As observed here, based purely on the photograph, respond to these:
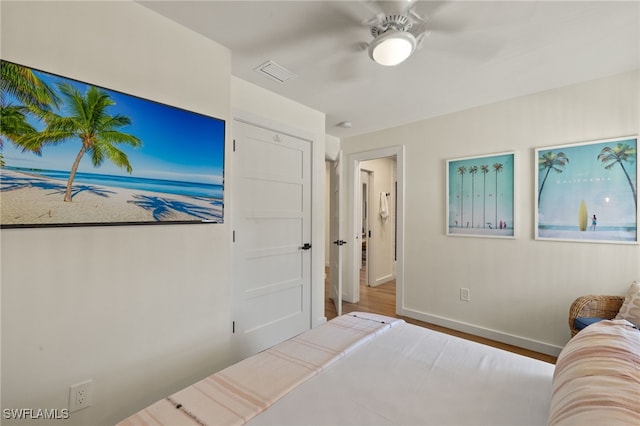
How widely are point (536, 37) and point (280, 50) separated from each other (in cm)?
163

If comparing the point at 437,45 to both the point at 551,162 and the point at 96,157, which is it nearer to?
the point at 551,162

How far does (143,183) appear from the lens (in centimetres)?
155

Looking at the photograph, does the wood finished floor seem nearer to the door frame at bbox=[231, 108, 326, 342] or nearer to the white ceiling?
the door frame at bbox=[231, 108, 326, 342]

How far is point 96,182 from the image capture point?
138 cm

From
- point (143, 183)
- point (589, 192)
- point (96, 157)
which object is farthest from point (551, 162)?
point (96, 157)

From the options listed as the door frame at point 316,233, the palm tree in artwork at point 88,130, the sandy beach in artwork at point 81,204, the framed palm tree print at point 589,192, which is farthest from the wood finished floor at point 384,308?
the palm tree in artwork at point 88,130

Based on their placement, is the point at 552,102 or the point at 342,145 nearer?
the point at 552,102

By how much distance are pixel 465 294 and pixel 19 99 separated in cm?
358

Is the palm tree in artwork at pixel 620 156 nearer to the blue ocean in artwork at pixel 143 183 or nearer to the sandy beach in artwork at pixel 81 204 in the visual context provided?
the blue ocean in artwork at pixel 143 183

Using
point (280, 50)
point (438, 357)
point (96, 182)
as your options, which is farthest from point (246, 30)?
point (438, 357)

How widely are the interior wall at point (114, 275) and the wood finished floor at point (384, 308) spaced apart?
6.68 feet

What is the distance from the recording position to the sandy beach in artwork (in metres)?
1.17

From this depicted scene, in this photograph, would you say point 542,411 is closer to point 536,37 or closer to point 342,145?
point 536,37

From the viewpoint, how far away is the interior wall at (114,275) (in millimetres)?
1210
